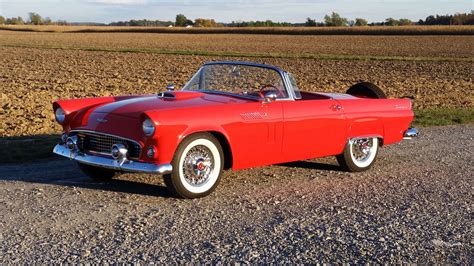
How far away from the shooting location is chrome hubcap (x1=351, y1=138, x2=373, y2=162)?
7293mm

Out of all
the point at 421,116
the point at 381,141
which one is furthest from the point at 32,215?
the point at 421,116

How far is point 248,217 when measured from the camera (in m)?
5.19

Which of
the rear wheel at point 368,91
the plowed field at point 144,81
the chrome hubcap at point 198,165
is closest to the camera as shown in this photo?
the chrome hubcap at point 198,165

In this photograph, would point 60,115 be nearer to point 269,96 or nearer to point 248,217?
point 269,96

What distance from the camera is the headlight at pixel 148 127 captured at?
5410mm

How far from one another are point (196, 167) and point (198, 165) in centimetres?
3

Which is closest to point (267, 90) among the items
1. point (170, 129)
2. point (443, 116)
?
point (170, 129)

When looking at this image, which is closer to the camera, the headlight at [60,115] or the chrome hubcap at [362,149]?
the headlight at [60,115]

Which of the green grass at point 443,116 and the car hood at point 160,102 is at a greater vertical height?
the car hood at point 160,102

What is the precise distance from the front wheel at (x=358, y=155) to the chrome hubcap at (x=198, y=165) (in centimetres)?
189

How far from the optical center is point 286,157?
6.48 metres

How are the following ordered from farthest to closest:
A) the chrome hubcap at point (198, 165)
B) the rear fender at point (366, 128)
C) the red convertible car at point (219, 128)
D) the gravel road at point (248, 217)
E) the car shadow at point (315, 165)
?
the car shadow at point (315, 165)
the rear fender at point (366, 128)
the chrome hubcap at point (198, 165)
the red convertible car at point (219, 128)
the gravel road at point (248, 217)

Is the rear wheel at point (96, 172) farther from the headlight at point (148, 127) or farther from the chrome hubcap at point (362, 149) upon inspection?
the chrome hubcap at point (362, 149)

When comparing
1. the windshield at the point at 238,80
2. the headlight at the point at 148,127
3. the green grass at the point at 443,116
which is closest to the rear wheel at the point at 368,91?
the windshield at the point at 238,80
